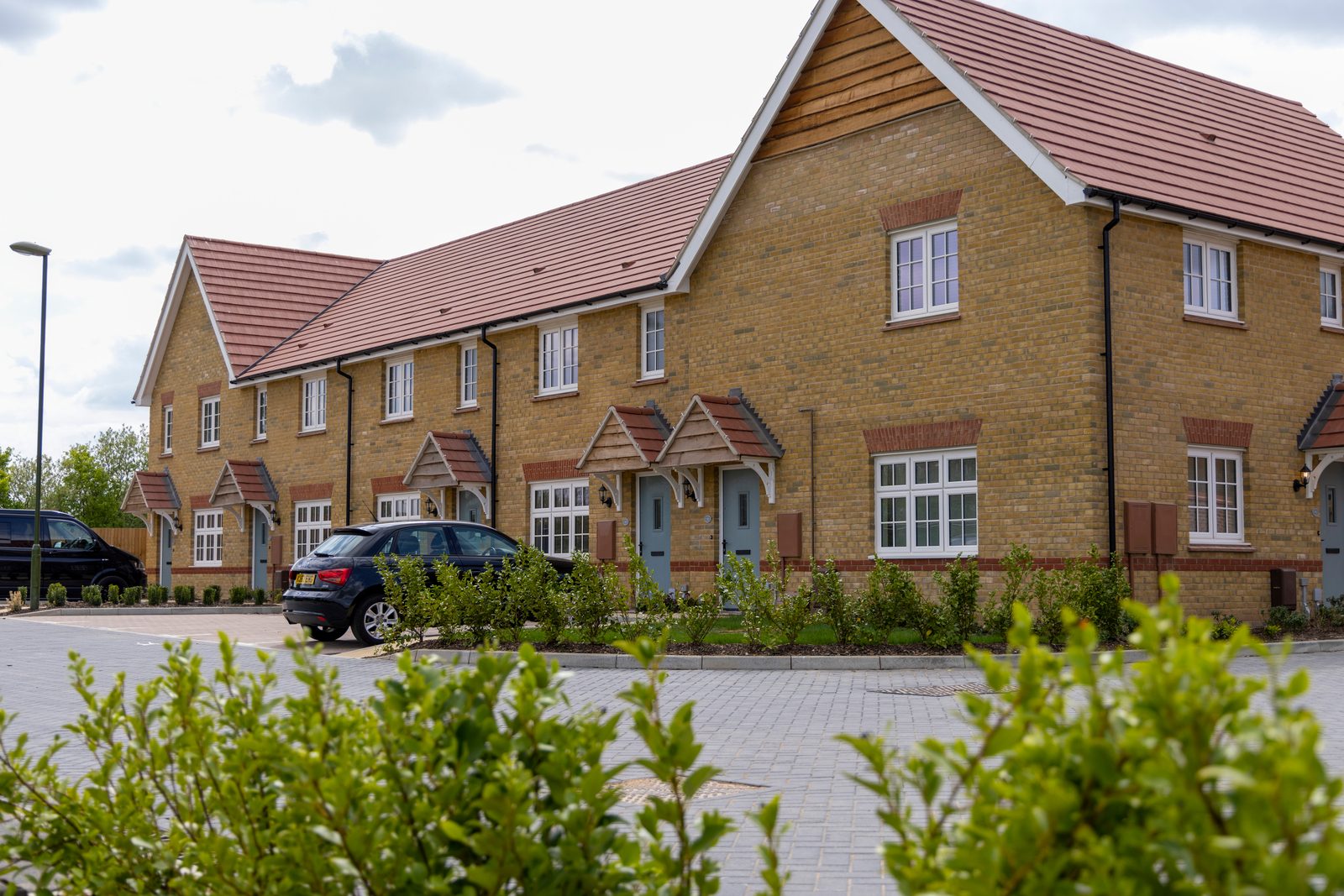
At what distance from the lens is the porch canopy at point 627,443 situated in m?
23.7

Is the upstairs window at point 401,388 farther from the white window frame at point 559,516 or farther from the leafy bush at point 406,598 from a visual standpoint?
the leafy bush at point 406,598

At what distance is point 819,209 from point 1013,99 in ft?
11.1

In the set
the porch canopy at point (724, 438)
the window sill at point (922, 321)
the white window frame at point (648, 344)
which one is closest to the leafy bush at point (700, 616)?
the porch canopy at point (724, 438)

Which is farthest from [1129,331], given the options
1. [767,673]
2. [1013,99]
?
[767,673]

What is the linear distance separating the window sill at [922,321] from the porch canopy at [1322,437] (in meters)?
5.26

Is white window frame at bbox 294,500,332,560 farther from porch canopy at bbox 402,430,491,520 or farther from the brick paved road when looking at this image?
the brick paved road

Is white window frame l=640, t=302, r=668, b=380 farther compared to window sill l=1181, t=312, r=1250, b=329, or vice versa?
white window frame l=640, t=302, r=668, b=380

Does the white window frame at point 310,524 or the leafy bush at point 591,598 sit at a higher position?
the white window frame at point 310,524

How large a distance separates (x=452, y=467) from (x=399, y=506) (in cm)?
361

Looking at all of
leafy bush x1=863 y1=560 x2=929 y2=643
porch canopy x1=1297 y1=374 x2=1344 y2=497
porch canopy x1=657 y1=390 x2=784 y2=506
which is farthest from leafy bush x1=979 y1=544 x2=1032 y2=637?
porch canopy x1=1297 y1=374 x2=1344 y2=497

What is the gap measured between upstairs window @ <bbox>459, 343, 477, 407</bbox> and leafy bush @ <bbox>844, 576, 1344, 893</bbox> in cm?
2700

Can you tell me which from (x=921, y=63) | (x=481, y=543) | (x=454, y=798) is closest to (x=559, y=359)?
(x=481, y=543)

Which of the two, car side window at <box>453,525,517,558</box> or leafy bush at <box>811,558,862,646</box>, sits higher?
car side window at <box>453,525,517,558</box>

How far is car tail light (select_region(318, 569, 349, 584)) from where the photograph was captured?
63.7 feet
